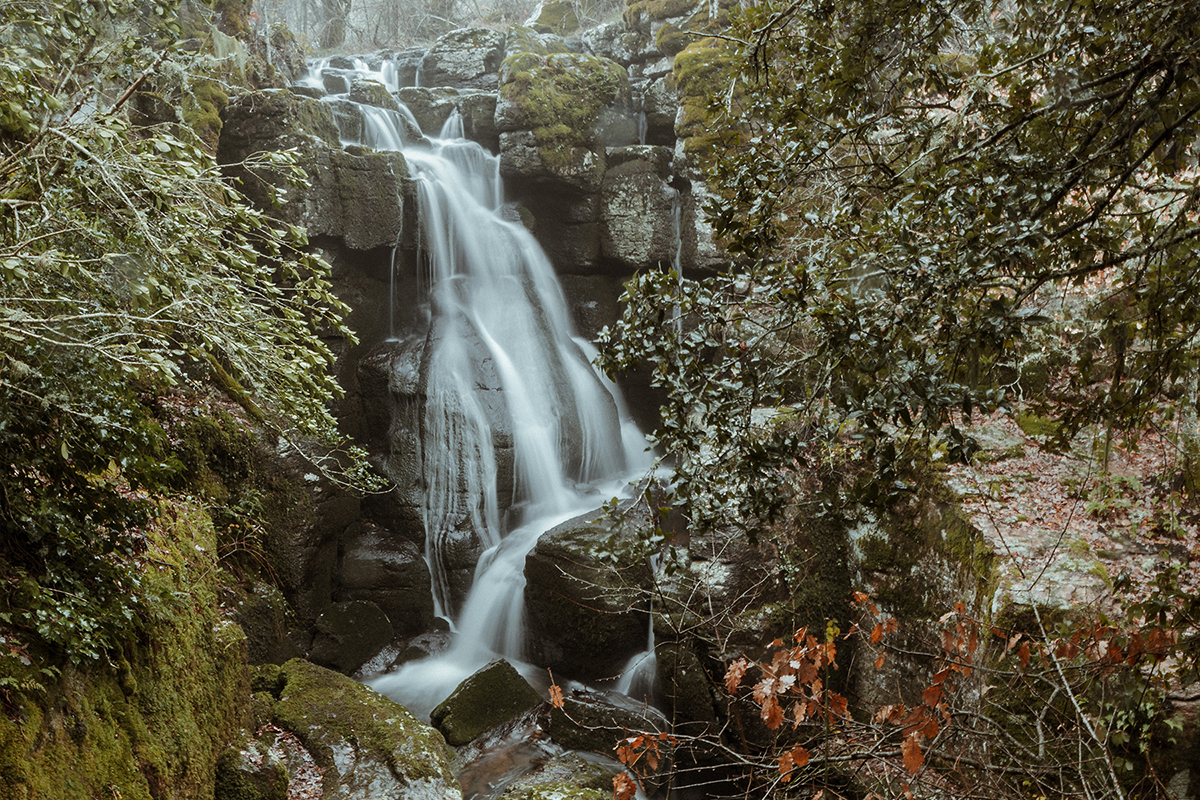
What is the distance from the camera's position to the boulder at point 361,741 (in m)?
5.50

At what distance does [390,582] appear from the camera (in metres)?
10.1

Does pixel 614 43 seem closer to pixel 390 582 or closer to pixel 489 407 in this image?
pixel 489 407

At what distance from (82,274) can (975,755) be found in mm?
5398

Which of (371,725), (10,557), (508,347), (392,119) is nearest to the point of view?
(10,557)

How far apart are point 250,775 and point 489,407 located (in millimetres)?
7095

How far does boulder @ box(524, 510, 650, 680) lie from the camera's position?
8.34m

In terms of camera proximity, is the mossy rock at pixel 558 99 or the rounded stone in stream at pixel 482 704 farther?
the mossy rock at pixel 558 99

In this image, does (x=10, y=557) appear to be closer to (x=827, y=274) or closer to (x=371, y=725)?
(x=371, y=725)

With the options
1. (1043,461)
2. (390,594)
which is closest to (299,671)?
(390,594)

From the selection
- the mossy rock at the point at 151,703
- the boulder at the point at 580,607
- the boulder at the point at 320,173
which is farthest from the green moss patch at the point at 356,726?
the boulder at the point at 320,173

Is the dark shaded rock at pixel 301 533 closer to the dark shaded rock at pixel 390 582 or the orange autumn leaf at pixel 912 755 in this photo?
the dark shaded rock at pixel 390 582

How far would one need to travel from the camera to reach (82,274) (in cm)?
343

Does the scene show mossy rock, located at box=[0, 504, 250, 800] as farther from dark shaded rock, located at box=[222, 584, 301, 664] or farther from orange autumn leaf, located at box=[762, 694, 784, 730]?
orange autumn leaf, located at box=[762, 694, 784, 730]

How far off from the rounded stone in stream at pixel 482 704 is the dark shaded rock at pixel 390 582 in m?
2.23
